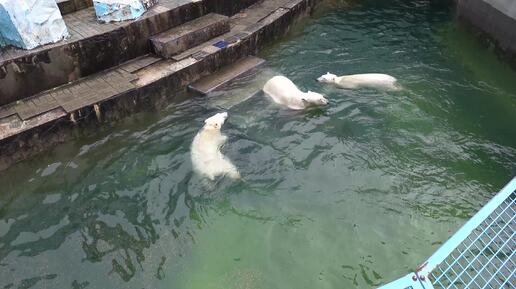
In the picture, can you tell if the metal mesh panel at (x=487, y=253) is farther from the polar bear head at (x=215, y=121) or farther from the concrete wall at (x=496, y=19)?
the concrete wall at (x=496, y=19)

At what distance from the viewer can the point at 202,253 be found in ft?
18.9

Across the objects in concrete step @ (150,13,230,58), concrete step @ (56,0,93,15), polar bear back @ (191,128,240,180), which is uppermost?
concrete step @ (56,0,93,15)

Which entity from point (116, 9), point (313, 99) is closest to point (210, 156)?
point (313, 99)

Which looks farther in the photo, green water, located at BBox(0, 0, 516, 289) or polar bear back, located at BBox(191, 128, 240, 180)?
polar bear back, located at BBox(191, 128, 240, 180)

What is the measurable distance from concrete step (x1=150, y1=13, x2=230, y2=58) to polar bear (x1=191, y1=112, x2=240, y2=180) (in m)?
2.18

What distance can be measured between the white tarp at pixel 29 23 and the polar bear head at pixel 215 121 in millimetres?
3383

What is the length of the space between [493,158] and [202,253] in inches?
215

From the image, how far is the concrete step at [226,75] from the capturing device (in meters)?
9.03

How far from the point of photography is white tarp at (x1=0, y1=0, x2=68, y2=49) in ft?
23.6

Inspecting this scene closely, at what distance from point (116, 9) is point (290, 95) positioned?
416cm

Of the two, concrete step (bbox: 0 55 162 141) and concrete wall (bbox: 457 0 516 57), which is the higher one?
concrete step (bbox: 0 55 162 141)

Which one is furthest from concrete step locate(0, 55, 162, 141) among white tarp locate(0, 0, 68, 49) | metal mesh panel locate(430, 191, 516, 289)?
metal mesh panel locate(430, 191, 516, 289)

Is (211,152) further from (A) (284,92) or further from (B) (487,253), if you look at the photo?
(B) (487,253)

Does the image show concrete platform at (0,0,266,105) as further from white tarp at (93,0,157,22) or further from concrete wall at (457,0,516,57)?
concrete wall at (457,0,516,57)
